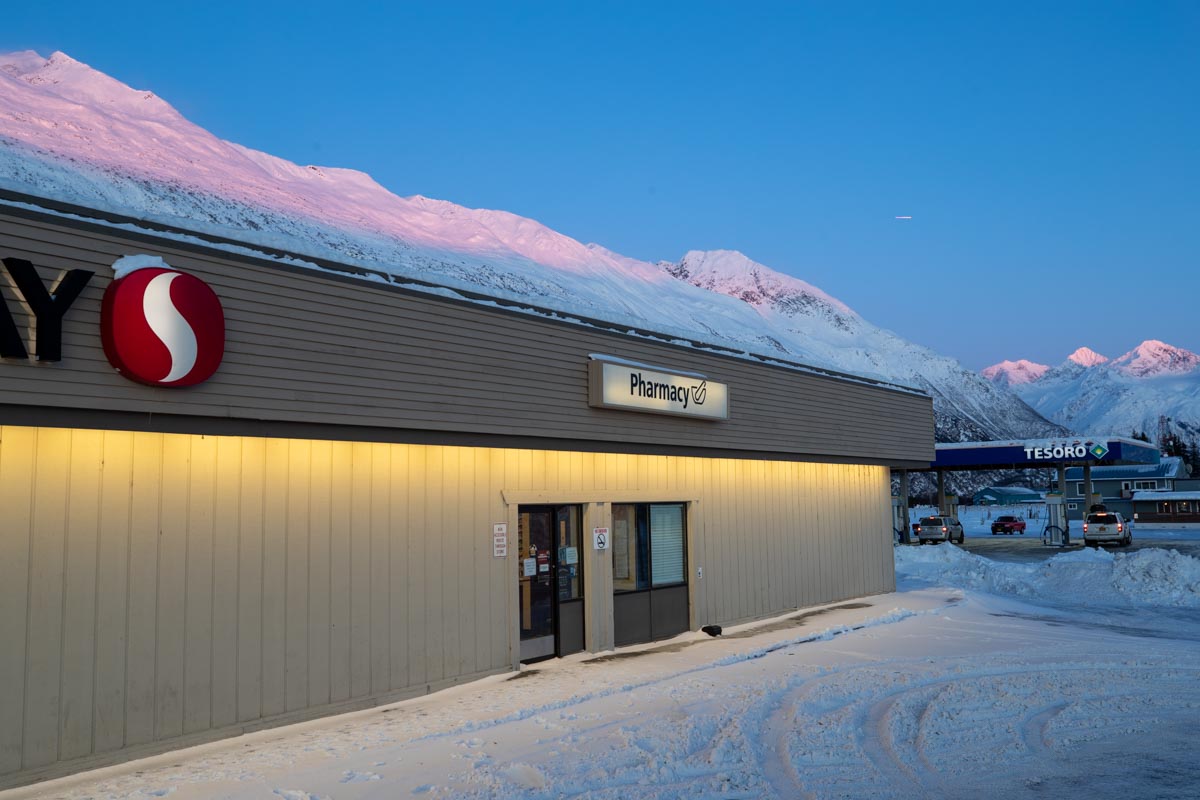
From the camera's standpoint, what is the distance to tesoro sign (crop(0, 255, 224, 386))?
8.11 metres

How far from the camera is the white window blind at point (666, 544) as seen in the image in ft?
53.5

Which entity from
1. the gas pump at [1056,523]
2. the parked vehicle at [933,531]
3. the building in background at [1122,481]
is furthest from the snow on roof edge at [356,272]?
the building in background at [1122,481]

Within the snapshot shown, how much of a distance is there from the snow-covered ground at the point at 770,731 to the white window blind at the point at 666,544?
1139 mm

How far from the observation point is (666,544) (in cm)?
1661

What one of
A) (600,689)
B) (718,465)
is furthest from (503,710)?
(718,465)

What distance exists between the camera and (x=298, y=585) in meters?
10.5

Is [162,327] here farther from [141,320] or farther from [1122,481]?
[1122,481]

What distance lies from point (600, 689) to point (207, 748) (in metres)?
4.68

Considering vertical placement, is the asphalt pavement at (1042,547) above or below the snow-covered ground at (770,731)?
below

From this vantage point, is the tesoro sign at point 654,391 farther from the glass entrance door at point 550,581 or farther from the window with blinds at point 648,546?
the glass entrance door at point 550,581

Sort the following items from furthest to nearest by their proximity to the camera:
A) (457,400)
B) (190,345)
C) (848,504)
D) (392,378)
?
(848,504), (457,400), (392,378), (190,345)

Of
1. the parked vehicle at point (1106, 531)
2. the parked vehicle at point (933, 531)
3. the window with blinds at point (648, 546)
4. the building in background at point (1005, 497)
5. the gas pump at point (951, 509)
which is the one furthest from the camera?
the building in background at point (1005, 497)

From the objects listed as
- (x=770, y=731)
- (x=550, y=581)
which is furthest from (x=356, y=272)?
(x=770, y=731)

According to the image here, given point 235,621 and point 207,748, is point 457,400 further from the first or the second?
point 207,748
